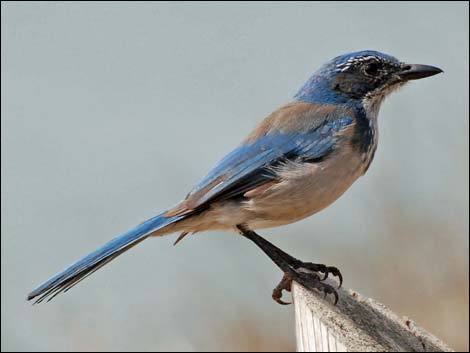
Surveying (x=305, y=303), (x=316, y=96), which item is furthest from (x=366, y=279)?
(x=305, y=303)

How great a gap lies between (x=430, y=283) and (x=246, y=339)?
1352mm

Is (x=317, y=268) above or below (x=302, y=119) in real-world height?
below

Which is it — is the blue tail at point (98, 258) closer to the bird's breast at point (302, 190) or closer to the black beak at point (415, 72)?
the bird's breast at point (302, 190)

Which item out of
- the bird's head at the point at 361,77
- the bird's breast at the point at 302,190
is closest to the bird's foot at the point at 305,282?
the bird's breast at the point at 302,190

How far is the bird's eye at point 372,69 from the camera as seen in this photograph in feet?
22.7

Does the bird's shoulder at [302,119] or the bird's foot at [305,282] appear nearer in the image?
the bird's foot at [305,282]

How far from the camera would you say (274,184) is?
6.21 meters

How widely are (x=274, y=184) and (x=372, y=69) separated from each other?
3.75 feet

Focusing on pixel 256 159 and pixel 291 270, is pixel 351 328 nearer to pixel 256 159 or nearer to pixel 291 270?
pixel 291 270

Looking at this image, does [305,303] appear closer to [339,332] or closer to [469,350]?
[339,332]

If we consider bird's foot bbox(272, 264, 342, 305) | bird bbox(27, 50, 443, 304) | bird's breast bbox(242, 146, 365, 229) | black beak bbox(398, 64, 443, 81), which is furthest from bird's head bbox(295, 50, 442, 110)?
bird's foot bbox(272, 264, 342, 305)

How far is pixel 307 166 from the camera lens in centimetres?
Answer: 626

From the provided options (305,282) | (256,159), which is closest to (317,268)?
(305,282)

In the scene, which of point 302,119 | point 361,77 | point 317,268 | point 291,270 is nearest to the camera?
point 291,270
